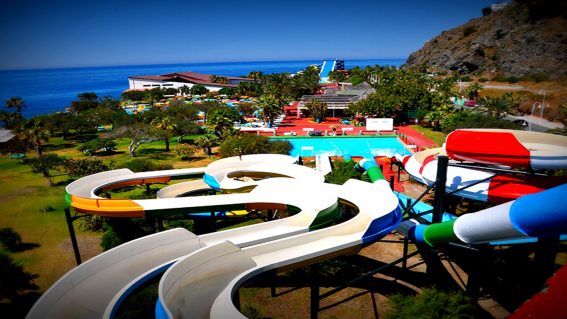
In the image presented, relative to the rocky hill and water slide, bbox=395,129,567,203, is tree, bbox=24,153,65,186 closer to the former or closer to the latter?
water slide, bbox=395,129,567,203

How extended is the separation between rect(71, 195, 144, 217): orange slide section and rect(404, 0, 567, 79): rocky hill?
114 m

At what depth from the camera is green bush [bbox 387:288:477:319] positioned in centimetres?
1112

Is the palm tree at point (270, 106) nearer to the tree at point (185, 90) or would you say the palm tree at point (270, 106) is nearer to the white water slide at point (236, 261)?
the white water slide at point (236, 261)

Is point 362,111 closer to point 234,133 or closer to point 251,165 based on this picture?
point 234,133

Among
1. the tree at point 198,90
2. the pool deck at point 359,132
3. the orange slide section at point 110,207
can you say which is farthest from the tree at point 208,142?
the tree at point 198,90

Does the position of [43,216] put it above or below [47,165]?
→ below

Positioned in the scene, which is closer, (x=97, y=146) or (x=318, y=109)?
(x=97, y=146)

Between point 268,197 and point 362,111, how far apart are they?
46646mm

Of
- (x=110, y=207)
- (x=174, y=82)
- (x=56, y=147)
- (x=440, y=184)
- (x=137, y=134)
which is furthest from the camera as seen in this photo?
(x=174, y=82)

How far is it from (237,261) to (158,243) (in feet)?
14.0

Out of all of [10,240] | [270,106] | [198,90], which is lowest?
[10,240]

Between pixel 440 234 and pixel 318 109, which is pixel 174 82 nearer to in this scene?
pixel 318 109

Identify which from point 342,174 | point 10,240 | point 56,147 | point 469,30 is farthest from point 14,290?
point 469,30

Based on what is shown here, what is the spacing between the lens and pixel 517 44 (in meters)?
123
